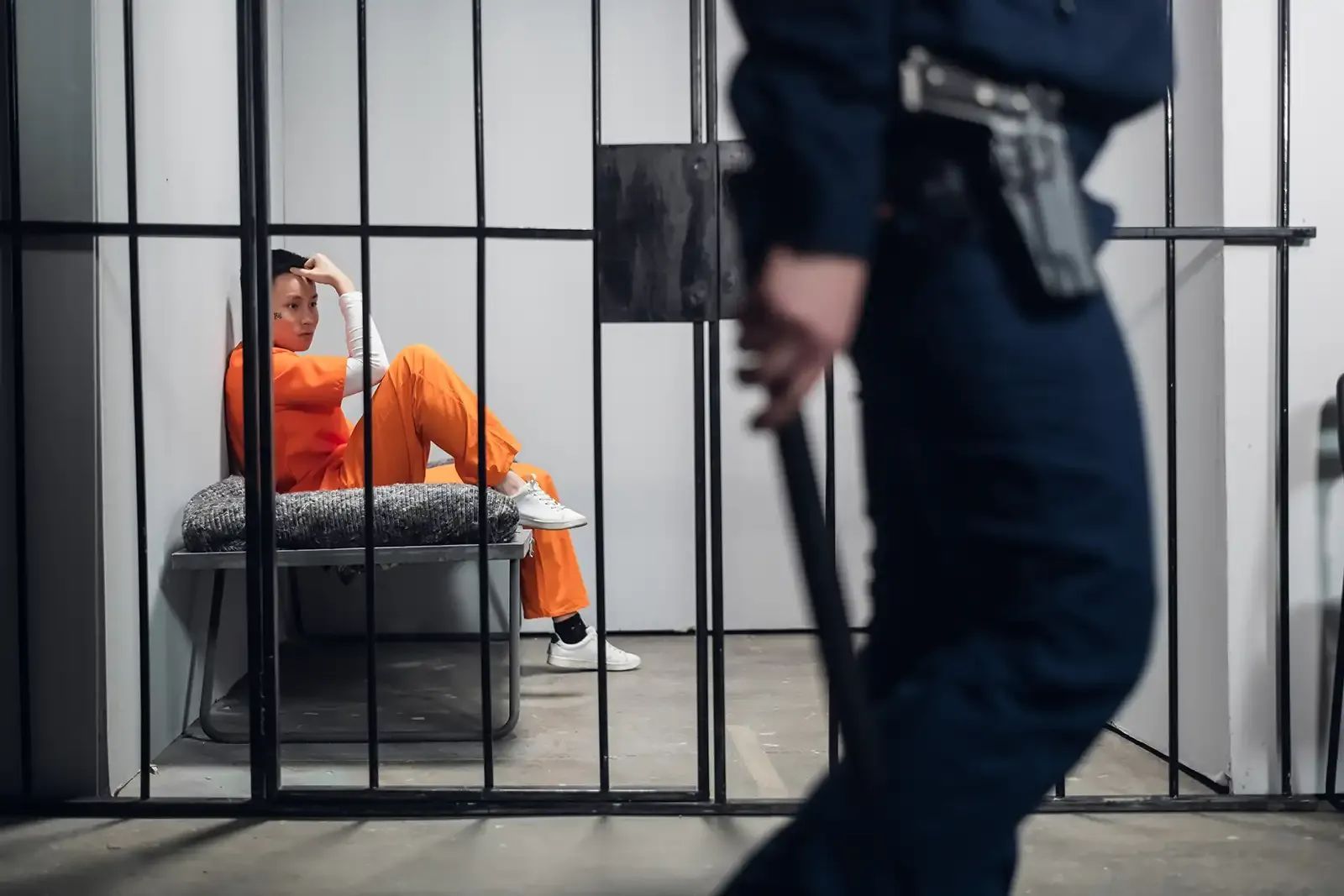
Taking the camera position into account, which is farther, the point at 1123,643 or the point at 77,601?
Answer: the point at 77,601

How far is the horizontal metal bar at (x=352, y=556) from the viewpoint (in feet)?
7.62

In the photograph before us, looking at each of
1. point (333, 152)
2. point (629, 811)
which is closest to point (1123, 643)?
point (629, 811)

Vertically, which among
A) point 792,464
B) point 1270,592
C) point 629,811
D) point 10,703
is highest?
point 792,464

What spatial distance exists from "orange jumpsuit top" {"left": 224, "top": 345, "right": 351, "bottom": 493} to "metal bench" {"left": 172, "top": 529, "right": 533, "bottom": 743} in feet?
1.68

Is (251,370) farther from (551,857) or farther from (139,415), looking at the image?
(551,857)

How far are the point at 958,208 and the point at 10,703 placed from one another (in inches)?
75.8

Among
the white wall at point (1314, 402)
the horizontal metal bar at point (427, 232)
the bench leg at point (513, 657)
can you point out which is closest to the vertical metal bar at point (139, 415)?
the horizontal metal bar at point (427, 232)

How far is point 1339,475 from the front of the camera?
80.4 inches

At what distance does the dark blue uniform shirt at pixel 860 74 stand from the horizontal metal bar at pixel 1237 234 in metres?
1.27

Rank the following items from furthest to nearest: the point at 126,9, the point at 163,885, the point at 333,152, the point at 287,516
Answer: the point at 333,152 < the point at 287,516 < the point at 126,9 < the point at 163,885

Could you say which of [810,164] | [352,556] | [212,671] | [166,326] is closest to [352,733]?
[212,671]

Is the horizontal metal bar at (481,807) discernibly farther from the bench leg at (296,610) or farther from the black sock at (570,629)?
the bench leg at (296,610)

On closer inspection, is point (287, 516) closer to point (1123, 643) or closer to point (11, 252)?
point (11, 252)

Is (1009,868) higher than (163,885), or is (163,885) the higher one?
(1009,868)
